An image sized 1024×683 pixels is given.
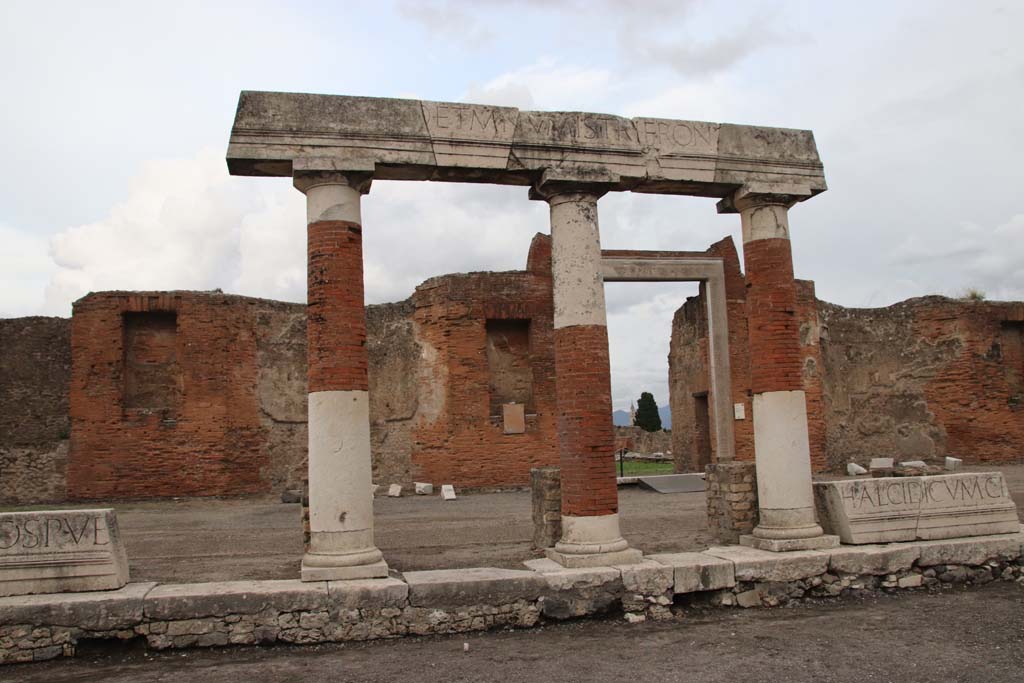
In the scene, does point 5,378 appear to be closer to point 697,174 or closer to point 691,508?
point 691,508

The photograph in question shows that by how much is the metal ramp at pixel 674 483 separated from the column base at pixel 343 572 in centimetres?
965

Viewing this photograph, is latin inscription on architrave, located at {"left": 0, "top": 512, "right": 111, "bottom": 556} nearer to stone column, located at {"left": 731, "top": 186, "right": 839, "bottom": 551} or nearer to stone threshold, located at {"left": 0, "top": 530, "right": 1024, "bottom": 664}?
stone threshold, located at {"left": 0, "top": 530, "right": 1024, "bottom": 664}

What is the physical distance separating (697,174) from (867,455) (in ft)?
43.2

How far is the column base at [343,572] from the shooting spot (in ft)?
21.5

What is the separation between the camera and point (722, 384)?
17562mm

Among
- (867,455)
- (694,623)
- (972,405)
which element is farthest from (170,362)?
(972,405)

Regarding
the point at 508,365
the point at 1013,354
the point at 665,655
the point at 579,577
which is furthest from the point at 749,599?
Answer: the point at 1013,354

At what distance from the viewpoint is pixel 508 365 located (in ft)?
57.1

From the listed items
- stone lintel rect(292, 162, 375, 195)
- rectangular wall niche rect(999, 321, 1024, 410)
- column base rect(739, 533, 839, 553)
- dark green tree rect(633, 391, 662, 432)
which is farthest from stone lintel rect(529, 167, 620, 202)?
dark green tree rect(633, 391, 662, 432)

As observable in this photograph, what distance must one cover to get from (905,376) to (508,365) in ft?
31.5

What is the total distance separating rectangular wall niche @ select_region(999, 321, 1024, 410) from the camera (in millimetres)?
18875

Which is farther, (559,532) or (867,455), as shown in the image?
(867,455)

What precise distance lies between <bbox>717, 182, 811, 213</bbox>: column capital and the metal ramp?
810 cm

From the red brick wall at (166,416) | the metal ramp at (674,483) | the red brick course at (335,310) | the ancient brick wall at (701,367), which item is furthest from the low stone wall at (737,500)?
the red brick wall at (166,416)
